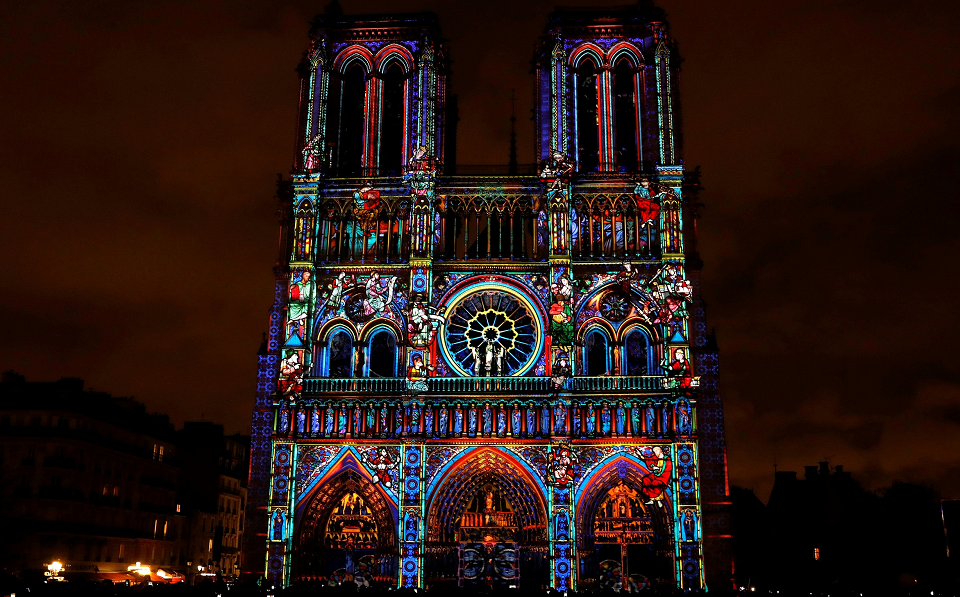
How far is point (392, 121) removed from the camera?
56.7 meters

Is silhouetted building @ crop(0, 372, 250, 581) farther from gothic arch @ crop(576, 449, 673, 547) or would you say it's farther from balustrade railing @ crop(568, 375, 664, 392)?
balustrade railing @ crop(568, 375, 664, 392)

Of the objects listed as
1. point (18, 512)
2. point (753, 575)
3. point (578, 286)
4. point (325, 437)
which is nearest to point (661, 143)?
point (578, 286)

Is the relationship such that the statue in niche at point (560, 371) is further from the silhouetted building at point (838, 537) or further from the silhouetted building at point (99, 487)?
the silhouetted building at point (99, 487)

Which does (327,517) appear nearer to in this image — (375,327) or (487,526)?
(487,526)

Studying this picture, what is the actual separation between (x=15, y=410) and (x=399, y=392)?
2216 centimetres

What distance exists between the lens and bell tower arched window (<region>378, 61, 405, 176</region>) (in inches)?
2203

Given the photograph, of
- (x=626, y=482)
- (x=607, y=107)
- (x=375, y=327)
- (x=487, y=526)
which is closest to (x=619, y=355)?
(x=626, y=482)

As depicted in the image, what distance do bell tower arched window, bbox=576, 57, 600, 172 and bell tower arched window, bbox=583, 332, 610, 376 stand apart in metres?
8.82

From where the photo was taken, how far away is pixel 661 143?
177 feet

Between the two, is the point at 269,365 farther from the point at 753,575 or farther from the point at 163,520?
the point at 753,575

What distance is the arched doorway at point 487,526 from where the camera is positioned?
4878 cm

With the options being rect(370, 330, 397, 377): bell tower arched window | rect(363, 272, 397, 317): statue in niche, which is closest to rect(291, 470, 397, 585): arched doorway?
rect(370, 330, 397, 377): bell tower arched window

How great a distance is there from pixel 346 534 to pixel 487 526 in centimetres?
643

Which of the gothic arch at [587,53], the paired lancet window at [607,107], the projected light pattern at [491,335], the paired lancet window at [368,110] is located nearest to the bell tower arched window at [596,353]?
the projected light pattern at [491,335]
